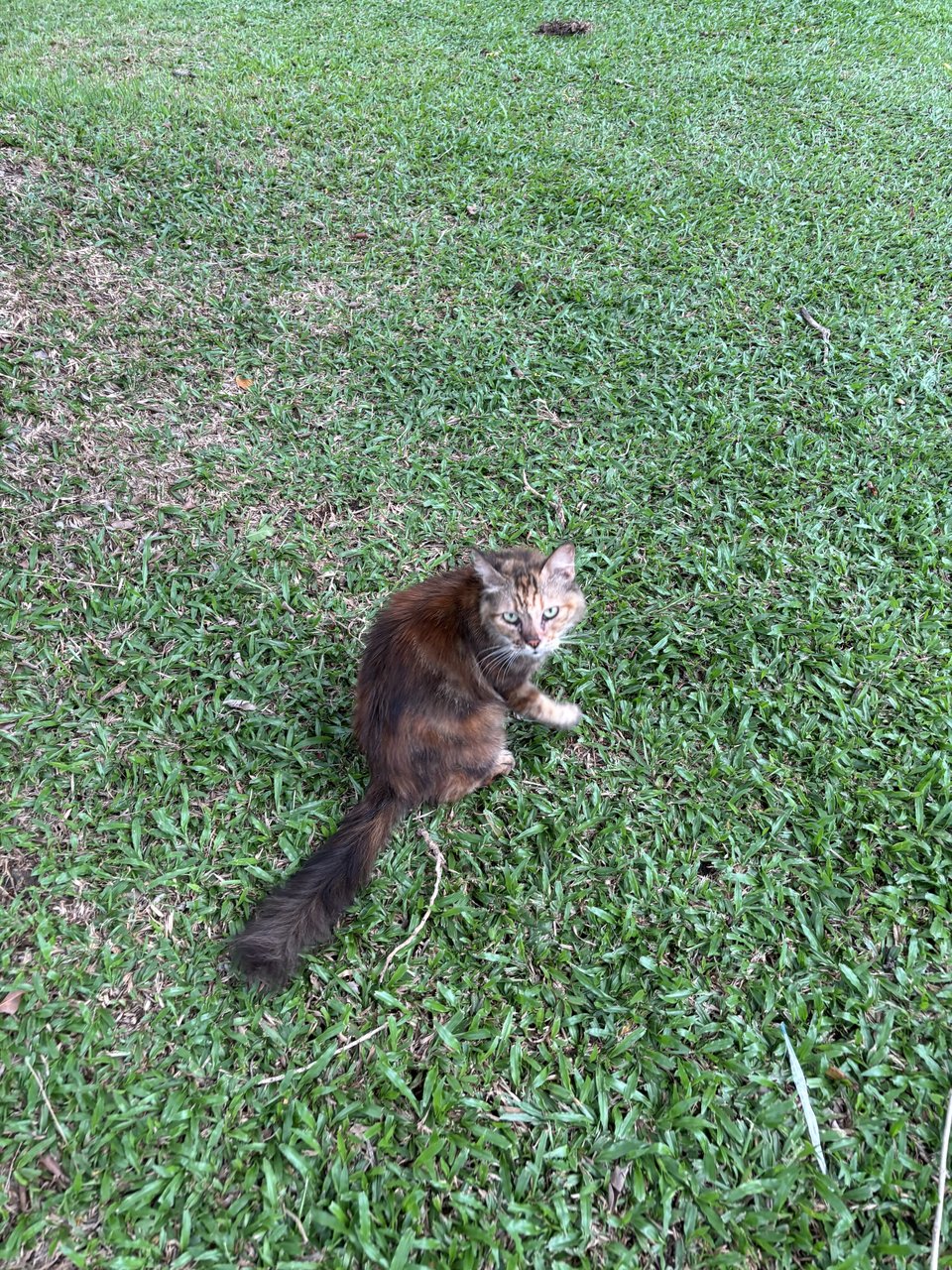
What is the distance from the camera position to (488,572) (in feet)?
8.25

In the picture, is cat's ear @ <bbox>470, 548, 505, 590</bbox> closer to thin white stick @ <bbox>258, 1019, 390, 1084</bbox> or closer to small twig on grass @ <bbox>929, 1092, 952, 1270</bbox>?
thin white stick @ <bbox>258, 1019, 390, 1084</bbox>

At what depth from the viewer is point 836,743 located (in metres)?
2.74

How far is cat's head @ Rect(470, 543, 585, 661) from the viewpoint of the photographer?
254cm

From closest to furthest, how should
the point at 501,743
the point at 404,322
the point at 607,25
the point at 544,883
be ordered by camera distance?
the point at 544,883
the point at 501,743
the point at 404,322
the point at 607,25

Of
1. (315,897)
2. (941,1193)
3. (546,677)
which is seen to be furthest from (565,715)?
(941,1193)

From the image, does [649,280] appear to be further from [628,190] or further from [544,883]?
[544,883]

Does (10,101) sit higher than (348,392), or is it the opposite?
(10,101)

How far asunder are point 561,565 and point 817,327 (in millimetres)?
2836

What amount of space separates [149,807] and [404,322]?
3.11m

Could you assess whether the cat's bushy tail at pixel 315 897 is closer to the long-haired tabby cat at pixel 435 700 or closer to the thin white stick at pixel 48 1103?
the long-haired tabby cat at pixel 435 700

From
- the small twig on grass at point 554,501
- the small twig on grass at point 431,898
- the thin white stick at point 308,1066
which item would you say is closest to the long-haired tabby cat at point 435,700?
the small twig on grass at point 431,898

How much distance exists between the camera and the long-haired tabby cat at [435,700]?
2273 millimetres

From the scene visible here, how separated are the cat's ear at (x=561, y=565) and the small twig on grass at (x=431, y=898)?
3.33 ft

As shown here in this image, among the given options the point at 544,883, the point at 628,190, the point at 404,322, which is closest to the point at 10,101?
the point at 404,322
